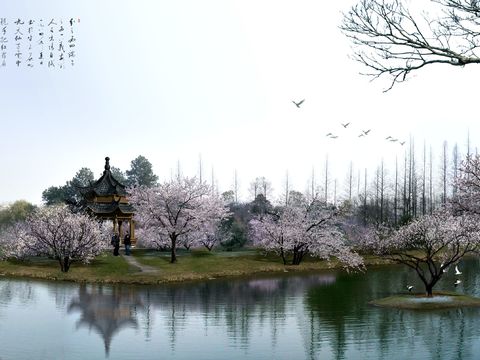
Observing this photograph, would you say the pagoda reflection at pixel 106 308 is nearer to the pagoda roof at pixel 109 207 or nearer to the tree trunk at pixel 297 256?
the tree trunk at pixel 297 256

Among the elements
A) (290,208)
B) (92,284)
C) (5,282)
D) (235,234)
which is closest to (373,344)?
(92,284)

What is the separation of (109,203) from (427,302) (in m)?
39.1

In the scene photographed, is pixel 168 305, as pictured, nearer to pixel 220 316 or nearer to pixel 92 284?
pixel 220 316

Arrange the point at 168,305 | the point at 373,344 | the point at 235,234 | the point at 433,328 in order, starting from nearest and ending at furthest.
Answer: the point at 373,344 → the point at 433,328 → the point at 168,305 → the point at 235,234

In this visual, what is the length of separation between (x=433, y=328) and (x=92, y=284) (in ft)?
78.3

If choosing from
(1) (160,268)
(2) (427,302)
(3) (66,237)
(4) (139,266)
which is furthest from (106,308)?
(4) (139,266)

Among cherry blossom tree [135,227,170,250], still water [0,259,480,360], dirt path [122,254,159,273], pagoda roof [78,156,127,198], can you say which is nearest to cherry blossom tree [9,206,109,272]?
dirt path [122,254,159,273]

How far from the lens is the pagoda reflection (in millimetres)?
25172

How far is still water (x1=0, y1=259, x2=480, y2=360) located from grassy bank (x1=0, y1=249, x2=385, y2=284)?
2788 mm

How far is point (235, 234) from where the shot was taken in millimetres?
67438

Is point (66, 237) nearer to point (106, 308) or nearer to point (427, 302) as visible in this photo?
point (106, 308)

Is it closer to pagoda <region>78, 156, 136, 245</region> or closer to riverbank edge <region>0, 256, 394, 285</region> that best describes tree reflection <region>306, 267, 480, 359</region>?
riverbank edge <region>0, 256, 394, 285</region>

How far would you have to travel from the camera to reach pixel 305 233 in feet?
181

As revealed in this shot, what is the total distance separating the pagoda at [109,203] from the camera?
2363 inches
